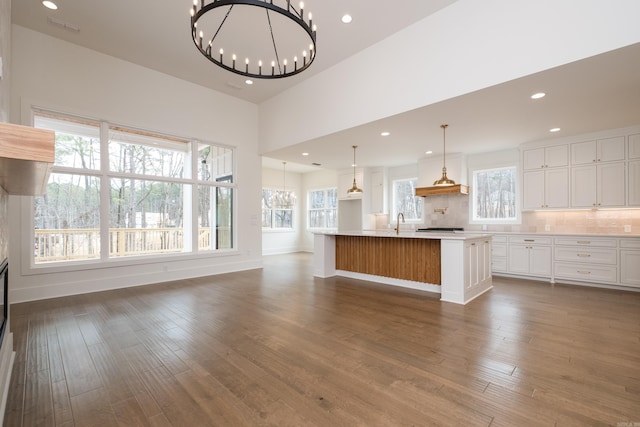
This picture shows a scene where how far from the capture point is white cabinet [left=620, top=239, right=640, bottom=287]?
4.69 m

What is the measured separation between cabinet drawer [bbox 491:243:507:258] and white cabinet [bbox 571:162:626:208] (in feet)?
4.63

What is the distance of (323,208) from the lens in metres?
11.2

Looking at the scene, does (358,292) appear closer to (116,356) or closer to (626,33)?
(116,356)

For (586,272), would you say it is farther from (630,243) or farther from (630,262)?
(630,243)

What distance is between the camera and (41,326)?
127 inches

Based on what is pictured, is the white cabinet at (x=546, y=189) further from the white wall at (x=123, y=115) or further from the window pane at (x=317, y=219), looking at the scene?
the window pane at (x=317, y=219)

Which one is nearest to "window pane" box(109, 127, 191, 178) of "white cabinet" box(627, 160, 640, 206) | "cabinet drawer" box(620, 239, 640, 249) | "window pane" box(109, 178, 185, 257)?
"window pane" box(109, 178, 185, 257)

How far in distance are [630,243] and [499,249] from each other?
192 cm

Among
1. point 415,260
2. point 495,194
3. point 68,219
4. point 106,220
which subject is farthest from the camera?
point 495,194

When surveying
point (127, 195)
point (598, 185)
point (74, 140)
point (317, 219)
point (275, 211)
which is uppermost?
point (74, 140)

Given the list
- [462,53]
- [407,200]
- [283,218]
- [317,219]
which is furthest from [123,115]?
[317,219]

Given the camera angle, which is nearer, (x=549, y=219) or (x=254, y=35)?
(x=254, y=35)

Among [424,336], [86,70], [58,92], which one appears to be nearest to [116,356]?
[424,336]

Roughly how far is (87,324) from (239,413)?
2.65m
